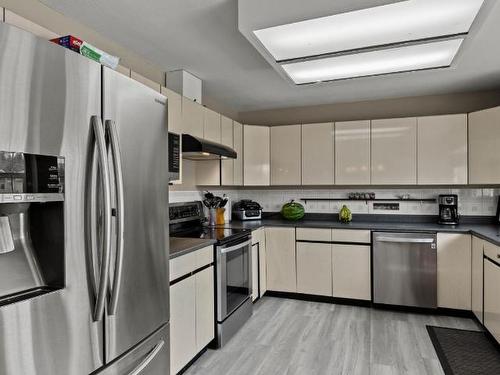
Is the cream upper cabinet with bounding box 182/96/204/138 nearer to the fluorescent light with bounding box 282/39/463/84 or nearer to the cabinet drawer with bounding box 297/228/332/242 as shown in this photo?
the fluorescent light with bounding box 282/39/463/84

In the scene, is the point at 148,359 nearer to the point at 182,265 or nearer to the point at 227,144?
the point at 182,265

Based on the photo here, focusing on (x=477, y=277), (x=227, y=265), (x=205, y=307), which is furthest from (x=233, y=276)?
(x=477, y=277)

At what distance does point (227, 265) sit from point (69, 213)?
6.16 ft

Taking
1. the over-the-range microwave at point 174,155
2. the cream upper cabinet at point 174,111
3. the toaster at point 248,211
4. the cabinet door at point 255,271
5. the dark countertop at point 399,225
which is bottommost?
the cabinet door at point 255,271

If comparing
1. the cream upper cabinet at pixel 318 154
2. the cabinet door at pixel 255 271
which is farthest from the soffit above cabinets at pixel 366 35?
the cabinet door at pixel 255 271

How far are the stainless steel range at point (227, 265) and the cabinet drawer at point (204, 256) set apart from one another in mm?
62

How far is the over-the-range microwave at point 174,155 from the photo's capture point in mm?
2522

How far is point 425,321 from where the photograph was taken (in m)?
3.30

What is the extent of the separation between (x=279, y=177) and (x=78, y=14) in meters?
2.88

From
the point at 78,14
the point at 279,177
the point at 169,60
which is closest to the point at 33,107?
the point at 78,14

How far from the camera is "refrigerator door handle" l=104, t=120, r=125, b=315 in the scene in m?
1.27

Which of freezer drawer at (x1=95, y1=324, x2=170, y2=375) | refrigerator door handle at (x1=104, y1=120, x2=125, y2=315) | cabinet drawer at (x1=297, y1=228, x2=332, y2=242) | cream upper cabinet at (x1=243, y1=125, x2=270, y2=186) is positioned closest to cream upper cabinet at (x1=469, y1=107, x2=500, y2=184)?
cabinet drawer at (x1=297, y1=228, x2=332, y2=242)

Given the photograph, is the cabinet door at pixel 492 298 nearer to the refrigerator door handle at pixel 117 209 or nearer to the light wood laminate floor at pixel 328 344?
the light wood laminate floor at pixel 328 344

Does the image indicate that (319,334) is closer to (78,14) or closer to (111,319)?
(111,319)
